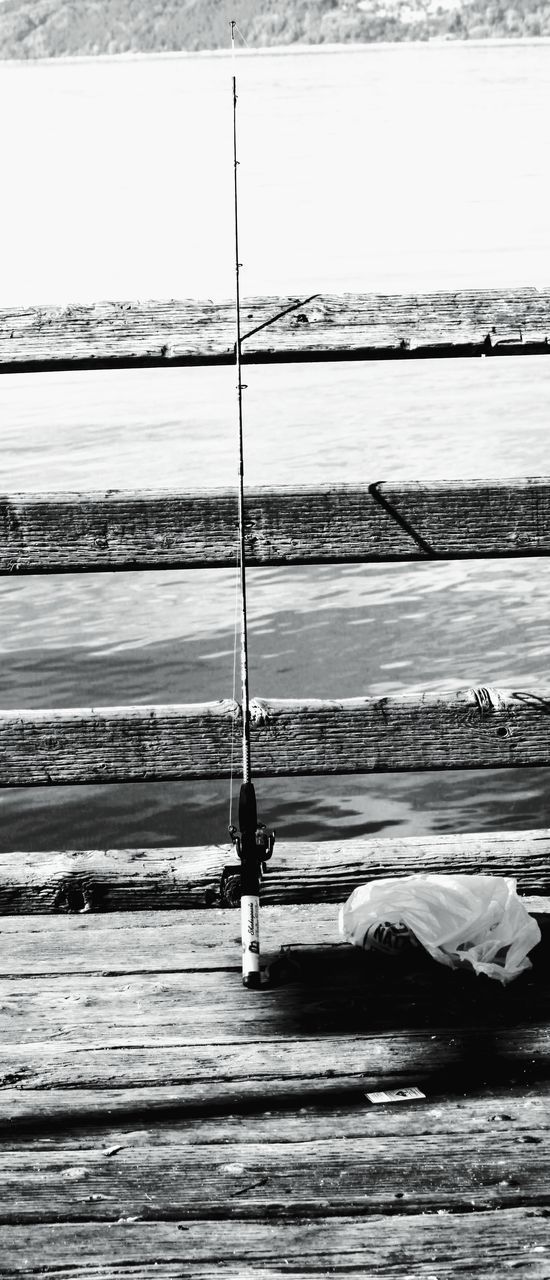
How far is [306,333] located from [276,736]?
850 millimetres

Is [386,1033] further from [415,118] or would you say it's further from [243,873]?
[415,118]

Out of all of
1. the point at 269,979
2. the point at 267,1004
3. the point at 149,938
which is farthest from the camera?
the point at 149,938

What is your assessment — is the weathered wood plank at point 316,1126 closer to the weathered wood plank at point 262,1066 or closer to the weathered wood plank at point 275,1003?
the weathered wood plank at point 262,1066

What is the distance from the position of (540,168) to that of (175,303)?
30819 mm

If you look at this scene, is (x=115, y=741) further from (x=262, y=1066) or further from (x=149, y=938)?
(x=262, y=1066)

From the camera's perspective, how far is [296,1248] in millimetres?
1542

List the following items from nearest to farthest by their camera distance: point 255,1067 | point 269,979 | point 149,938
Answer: point 255,1067, point 269,979, point 149,938

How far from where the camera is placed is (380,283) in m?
27.4

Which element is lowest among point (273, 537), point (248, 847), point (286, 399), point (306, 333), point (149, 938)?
point (286, 399)

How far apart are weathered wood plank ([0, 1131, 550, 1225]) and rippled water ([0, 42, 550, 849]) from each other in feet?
7.61

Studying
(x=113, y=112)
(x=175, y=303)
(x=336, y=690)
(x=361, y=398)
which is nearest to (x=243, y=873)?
(x=175, y=303)

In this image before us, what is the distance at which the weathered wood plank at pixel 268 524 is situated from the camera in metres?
2.65

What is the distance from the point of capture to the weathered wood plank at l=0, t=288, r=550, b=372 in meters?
2.65

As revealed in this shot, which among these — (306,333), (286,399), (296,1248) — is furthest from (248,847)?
(286,399)
